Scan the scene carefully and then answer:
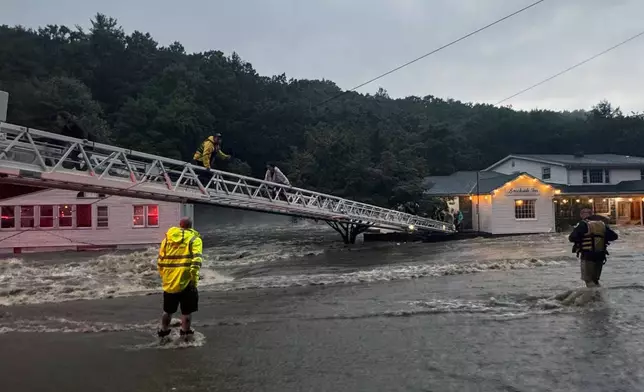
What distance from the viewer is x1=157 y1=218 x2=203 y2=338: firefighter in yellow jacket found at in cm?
755

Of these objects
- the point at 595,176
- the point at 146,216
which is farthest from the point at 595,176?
the point at 146,216

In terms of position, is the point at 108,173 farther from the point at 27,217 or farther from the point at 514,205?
the point at 514,205

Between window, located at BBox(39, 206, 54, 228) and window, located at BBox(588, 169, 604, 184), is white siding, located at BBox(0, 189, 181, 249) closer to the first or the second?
window, located at BBox(39, 206, 54, 228)

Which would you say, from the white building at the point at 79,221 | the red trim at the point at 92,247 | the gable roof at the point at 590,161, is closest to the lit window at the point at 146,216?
the white building at the point at 79,221

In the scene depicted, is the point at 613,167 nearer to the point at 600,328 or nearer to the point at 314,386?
the point at 600,328

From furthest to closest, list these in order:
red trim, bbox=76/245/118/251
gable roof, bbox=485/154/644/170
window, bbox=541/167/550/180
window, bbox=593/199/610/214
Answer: window, bbox=541/167/550/180 → gable roof, bbox=485/154/644/170 → window, bbox=593/199/610/214 → red trim, bbox=76/245/118/251

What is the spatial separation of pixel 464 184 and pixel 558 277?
27169mm

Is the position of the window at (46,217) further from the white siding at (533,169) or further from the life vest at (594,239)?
the white siding at (533,169)

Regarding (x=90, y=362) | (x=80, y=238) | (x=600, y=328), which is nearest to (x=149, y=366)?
(x=90, y=362)

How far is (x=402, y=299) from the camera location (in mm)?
10797

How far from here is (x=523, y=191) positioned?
114ft

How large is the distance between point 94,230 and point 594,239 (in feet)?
84.7

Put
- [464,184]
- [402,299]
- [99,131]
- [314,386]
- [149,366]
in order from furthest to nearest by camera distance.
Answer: [99,131] < [464,184] < [402,299] < [149,366] < [314,386]

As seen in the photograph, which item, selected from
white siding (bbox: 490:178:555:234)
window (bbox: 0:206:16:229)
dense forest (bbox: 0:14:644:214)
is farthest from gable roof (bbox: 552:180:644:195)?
window (bbox: 0:206:16:229)
